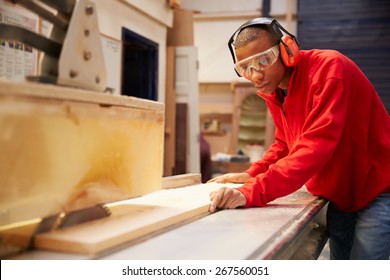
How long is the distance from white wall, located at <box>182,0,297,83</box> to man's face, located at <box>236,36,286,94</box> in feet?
20.3

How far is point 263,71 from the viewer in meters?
1.91

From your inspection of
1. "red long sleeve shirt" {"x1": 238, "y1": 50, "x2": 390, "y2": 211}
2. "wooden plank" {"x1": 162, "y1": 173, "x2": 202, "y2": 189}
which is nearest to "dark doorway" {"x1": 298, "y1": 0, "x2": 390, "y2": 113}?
"wooden plank" {"x1": 162, "y1": 173, "x2": 202, "y2": 189}

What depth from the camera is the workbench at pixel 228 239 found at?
1045 mm

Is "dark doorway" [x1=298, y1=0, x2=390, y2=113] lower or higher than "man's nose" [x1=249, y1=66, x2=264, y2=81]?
higher

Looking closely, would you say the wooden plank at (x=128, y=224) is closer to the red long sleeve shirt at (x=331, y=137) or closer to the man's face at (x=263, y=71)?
the red long sleeve shirt at (x=331, y=137)

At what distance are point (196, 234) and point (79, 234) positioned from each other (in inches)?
13.8

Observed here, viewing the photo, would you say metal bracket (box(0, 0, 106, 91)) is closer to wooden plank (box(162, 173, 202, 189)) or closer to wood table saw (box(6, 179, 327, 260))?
wood table saw (box(6, 179, 327, 260))

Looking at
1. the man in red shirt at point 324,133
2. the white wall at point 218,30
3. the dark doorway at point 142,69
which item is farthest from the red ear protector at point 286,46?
the white wall at point 218,30

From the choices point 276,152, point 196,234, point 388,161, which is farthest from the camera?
point 276,152

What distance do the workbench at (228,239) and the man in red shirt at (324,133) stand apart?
0.14 meters

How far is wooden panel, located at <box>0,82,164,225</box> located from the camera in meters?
0.96

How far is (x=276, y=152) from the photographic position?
7.78 ft
